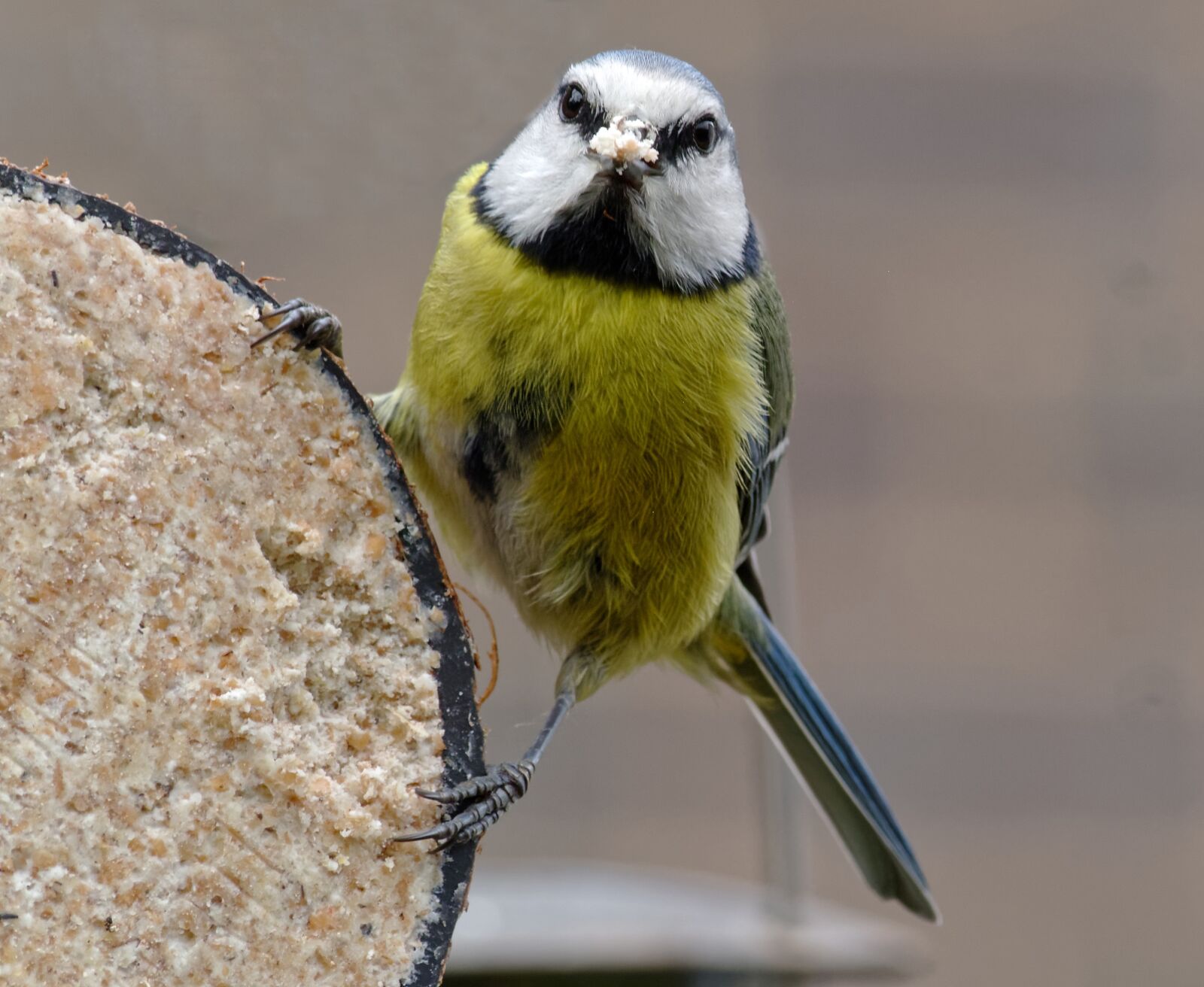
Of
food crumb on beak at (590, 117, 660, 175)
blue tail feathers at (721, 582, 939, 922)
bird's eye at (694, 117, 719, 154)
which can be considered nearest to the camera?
food crumb on beak at (590, 117, 660, 175)

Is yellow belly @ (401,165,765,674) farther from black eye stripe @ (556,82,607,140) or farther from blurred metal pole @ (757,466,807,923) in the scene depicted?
blurred metal pole @ (757,466,807,923)

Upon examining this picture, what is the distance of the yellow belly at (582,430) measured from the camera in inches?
45.3

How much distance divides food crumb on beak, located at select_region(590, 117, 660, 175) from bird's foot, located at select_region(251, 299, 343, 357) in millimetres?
312

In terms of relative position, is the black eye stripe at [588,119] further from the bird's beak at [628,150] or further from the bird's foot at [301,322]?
the bird's foot at [301,322]

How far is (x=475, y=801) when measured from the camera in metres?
0.90

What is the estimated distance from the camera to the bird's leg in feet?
2.81

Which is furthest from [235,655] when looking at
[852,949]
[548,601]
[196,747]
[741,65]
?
[741,65]

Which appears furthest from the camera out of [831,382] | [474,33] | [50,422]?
[831,382]

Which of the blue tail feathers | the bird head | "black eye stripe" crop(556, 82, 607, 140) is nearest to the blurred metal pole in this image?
the blue tail feathers

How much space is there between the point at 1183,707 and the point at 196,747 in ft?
7.44

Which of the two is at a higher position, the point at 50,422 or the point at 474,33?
the point at 474,33

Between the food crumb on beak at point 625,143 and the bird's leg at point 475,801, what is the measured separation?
48 centimetres

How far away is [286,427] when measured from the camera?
0.87m

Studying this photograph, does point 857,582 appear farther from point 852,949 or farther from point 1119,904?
point 852,949
